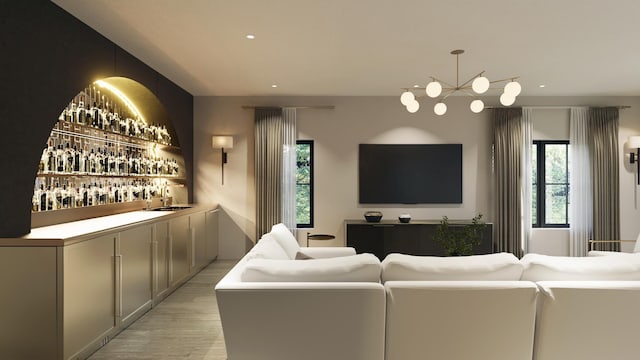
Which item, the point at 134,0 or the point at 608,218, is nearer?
the point at 134,0

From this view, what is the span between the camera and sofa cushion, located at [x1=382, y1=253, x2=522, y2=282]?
2.22m

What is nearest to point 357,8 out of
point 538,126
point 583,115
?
point 538,126

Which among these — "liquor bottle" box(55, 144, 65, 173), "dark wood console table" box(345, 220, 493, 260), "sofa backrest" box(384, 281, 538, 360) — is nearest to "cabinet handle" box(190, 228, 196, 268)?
"liquor bottle" box(55, 144, 65, 173)

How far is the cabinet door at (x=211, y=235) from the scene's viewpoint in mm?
5668

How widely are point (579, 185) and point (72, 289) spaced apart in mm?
6917

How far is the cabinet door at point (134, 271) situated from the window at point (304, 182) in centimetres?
290

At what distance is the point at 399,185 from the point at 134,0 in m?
4.56

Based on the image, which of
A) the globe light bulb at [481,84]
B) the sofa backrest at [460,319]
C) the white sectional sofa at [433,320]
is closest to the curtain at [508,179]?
the globe light bulb at [481,84]

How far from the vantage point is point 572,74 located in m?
4.96

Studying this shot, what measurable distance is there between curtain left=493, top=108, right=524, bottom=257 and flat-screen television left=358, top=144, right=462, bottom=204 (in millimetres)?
603

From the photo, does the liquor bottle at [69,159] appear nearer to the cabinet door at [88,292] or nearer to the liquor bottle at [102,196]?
the liquor bottle at [102,196]

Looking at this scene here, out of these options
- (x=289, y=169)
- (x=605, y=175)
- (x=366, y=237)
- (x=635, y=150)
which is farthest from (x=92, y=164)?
(x=635, y=150)

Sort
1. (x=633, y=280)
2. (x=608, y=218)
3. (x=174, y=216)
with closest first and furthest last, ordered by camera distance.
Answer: (x=633, y=280)
(x=174, y=216)
(x=608, y=218)

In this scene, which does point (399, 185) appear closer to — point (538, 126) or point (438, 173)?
point (438, 173)
